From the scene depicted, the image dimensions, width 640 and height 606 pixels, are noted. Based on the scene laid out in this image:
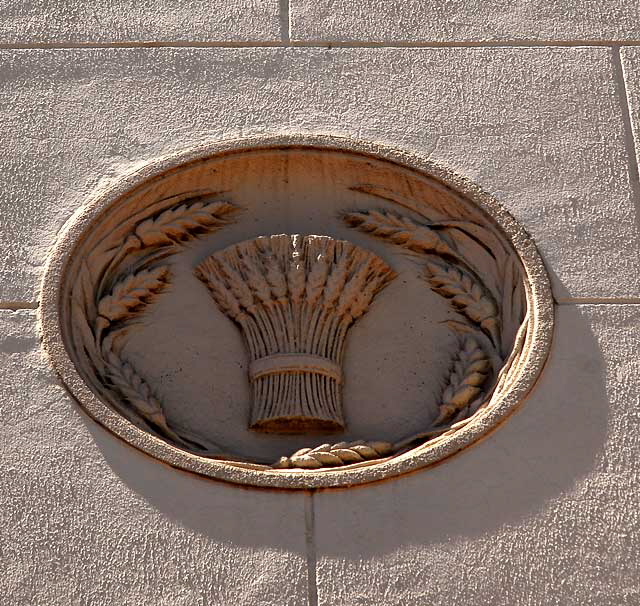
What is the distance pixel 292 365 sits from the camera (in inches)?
233

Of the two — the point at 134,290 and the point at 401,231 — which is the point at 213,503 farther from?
the point at 401,231

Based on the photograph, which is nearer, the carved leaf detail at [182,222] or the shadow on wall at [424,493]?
the shadow on wall at [424,493]

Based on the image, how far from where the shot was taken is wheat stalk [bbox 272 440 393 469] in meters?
5.71

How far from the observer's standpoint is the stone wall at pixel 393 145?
5.44 m

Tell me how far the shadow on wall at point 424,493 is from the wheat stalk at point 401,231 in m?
0.78

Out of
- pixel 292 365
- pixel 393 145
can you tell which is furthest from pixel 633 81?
pixel 292 365

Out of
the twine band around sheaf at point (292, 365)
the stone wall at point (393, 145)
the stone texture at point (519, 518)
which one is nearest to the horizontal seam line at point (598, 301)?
the stone wall at point (393, 145)

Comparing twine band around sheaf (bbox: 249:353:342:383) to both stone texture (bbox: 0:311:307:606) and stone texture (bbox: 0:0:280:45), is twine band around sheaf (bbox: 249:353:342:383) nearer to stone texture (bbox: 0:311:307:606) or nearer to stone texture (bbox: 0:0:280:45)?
stone texture (bbox: 0:311:307:606)

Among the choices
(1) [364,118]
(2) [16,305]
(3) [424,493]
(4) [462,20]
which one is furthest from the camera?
(4) [462,20]

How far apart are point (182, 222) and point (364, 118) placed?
84 cm

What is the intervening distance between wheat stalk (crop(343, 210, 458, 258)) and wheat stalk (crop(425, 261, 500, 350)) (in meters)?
0.07

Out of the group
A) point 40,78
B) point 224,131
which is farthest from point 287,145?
point 40,78

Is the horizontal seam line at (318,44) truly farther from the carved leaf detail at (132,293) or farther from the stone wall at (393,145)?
the carved leaf detail at (132,293)

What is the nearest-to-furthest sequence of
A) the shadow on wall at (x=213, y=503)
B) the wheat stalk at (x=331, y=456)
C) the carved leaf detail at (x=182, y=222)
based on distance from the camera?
the shadow on wall at (x=213, y=503) < the wheat stalk at (x=331, y=456) < the carved leaf detail at (x=182, y=222)
